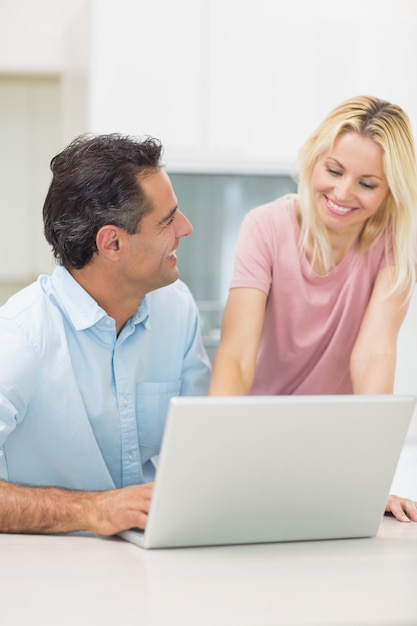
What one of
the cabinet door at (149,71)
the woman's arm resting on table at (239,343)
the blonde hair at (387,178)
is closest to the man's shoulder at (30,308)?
the woman's arm resting on table at (239,343)

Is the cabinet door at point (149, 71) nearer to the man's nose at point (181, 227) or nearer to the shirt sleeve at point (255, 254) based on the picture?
the shirt sleeve at point (255, 254)

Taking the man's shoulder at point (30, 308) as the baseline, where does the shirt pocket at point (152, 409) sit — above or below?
below

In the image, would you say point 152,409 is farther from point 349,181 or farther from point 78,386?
point 349,181

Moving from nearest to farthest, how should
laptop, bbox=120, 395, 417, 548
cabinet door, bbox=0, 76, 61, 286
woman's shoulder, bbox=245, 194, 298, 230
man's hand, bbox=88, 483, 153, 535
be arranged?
laptop, bbox=120, 395, 417, 548
man's hand, bbox=88, 483, 153, 535
woman's shoulder, bbox=245, 194, 298, 230
cabinet door, bbox=0, 76, 61, 286

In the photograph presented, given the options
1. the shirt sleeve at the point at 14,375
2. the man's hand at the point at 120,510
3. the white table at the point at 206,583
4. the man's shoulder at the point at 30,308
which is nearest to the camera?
the white table at the point at 206,583

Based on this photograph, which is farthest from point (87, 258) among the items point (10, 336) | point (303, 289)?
point (303, 289)

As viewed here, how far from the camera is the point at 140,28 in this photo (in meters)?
3.21

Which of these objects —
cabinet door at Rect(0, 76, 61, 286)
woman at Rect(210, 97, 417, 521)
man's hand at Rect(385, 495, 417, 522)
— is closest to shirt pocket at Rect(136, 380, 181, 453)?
woman at Rect(210, 97, 417, 521)

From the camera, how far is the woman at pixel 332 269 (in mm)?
2070

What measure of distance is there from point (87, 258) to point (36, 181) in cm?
241

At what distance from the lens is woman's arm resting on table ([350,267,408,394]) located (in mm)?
2094

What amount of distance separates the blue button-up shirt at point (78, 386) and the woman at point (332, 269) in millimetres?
157

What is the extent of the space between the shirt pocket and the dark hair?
0.28 meters

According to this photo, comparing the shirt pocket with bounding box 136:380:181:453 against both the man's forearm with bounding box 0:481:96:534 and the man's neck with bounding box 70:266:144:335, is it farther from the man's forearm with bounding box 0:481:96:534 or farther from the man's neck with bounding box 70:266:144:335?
the man's forearm with bounding box 0:481:96:534
